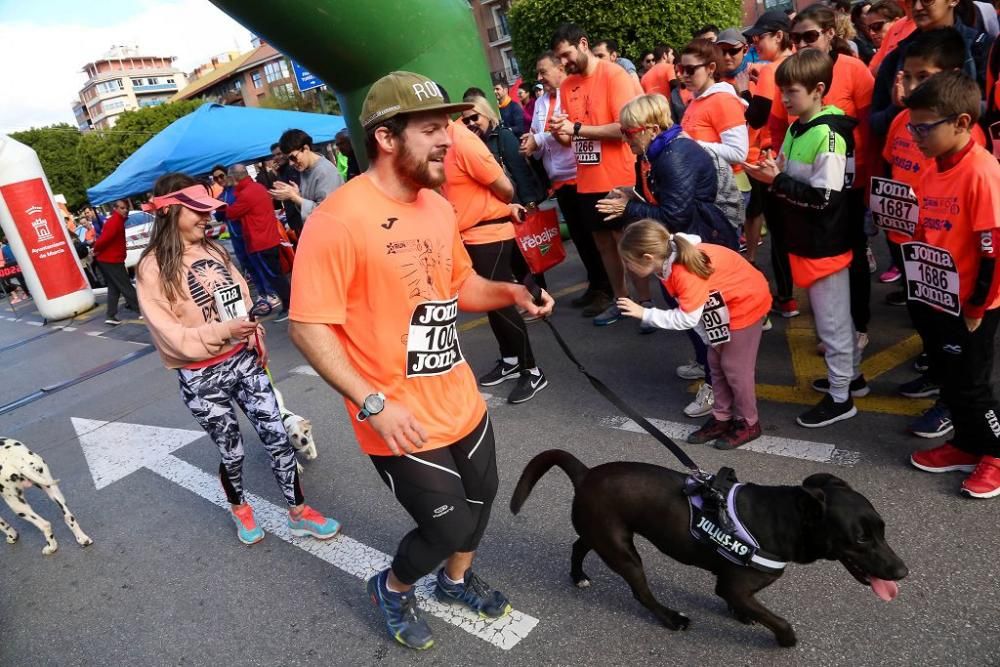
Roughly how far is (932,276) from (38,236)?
640 inches

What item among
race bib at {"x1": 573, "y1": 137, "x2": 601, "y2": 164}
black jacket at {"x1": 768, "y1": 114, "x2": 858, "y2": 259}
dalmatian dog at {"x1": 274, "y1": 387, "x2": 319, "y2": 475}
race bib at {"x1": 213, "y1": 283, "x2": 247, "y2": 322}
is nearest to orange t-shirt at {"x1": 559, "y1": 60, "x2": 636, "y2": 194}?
race bib at {"x1": 573, "y1": 137, "x2": 601, "y2": 164}

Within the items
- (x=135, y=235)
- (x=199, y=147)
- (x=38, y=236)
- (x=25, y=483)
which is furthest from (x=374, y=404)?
(x=135, y=235)

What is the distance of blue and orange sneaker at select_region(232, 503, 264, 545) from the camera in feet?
12.4

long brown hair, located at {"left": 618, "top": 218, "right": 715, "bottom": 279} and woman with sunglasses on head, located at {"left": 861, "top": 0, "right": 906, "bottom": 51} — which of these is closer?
long brown hair, located at {"left": 618, "top": 218, "right": 715, "bottom": 279}

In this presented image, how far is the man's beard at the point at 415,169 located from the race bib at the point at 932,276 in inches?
83.0

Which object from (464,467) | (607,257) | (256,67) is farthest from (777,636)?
(256,67)

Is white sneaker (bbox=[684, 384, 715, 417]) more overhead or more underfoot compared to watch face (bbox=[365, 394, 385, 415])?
more underfoot

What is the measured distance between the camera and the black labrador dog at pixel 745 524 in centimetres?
203

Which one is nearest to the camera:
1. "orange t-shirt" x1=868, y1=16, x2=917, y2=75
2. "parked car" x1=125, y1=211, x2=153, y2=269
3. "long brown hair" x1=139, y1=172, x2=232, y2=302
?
"long brown hair" x1=139, y1=172, x2=232, y2=302

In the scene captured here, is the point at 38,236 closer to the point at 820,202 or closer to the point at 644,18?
the point at 820,202

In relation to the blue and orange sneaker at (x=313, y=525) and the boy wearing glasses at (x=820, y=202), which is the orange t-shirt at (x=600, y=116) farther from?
the blue and orange sneaker at (x=313, y=525)

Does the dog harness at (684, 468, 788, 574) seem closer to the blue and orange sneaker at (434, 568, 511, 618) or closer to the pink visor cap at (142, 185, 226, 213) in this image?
the blue and orange sneaker at (434, 568, 511, 618)

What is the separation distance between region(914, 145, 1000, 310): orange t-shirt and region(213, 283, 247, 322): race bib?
3.25 metres

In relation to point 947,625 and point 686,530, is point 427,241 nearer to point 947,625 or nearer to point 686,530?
point 686,530
